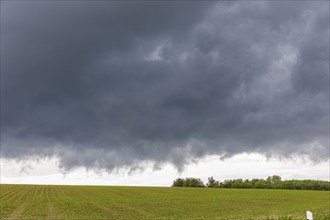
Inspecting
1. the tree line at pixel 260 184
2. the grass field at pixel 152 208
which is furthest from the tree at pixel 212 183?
the grass field at pixel 152 208

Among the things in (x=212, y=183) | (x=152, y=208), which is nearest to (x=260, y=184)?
(x=212, y=183)

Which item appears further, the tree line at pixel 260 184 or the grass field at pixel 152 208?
the tree line at pixel 260 184

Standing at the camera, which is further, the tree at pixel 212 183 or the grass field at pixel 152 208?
the tree at pixel 212 183

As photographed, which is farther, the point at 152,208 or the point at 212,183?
the point at 212,183

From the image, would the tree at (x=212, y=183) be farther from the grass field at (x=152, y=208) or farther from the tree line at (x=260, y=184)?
the grass field at (x=152, y=208)

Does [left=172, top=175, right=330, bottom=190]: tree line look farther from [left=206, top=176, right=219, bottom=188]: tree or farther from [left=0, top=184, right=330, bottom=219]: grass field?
[left=0, top=184, right=330, bottom=219]: grass field

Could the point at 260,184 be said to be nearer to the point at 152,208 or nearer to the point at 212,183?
the point at 212,183

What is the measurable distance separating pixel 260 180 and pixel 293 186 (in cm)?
1951

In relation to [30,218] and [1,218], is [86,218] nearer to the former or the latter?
[30,218]

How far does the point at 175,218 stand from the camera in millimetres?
38688

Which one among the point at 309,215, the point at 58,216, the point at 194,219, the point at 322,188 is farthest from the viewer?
the point at 322,188

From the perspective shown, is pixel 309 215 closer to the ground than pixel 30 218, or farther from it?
farther from it

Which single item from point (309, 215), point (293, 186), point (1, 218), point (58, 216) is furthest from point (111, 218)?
point (293, 186)

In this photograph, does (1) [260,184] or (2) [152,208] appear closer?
(2) [152,208]
